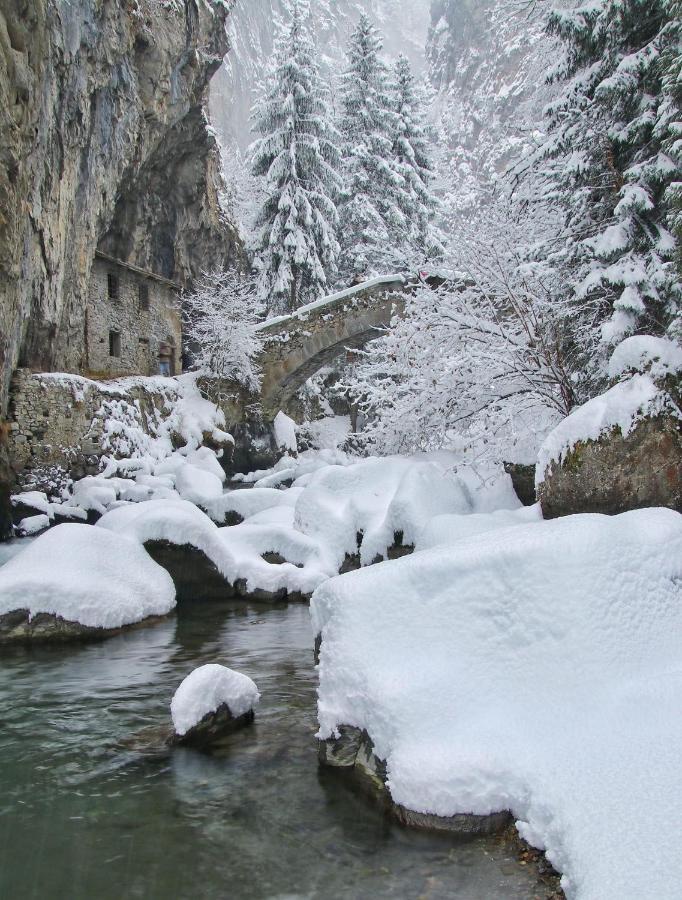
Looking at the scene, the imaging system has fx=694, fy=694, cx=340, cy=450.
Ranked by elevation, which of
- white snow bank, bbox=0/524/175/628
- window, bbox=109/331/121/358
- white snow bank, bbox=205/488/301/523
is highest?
window, bbox=109/331/121/358

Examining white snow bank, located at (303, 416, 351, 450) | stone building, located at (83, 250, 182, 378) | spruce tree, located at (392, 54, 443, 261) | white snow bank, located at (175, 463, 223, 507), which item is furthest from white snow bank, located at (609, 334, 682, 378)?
spruce tree, located at (392, 54, 443, 261)

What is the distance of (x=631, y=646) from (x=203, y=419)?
68.6 feet

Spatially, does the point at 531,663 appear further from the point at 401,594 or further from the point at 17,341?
the point at 17,341

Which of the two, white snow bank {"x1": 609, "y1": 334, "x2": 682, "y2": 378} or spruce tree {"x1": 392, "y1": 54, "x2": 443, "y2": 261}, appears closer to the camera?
white snow bank {"x1": 609, "y1": 334, "x2": 682, "y2": 378}

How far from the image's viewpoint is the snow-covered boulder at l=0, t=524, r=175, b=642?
8547mm

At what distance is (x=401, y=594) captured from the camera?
4586 millimetres

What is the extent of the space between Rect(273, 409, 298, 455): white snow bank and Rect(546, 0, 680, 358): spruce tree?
1657 cm

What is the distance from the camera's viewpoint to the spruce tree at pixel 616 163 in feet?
33.2

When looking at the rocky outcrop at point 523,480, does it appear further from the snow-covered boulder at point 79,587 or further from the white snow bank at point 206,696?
the white snow bank at point 206,696

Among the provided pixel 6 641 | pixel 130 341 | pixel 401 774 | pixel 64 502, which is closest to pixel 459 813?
pixel 401 774

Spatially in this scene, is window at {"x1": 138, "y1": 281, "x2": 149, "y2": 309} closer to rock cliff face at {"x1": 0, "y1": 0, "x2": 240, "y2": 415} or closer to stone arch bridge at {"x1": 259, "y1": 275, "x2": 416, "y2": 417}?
rock cliff face at {"x1": 0, "y1": 0, "x2": 240, "y2": 415}

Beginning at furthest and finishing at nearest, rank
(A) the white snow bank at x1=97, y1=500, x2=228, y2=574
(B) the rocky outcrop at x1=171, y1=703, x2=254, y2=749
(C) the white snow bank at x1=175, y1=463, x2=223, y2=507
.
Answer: (C) the white snow bank at x1=175, y1=463, x2=223, y2=507
(A) the white snow bank at x1=97, y1=500, x2=228, y2=574
(B) the rocky outcrop at x1=171, y1=703, x2=254, y2=749

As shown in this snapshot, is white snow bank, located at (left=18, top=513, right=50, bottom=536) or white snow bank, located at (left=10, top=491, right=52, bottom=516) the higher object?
white snow bank, located at (left=10, top=491, right=52, bottom=516)

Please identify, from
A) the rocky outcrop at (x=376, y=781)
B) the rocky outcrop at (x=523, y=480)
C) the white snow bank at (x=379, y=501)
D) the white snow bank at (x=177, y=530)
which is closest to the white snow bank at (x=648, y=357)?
the rocky outcrop at (x=523, y=480)
